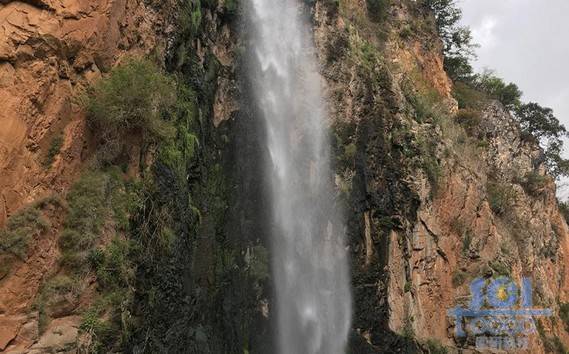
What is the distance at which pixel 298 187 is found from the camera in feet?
59.0

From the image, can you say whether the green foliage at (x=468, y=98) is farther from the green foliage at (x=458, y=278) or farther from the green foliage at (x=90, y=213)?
the green foliage at (x=90, y=213)

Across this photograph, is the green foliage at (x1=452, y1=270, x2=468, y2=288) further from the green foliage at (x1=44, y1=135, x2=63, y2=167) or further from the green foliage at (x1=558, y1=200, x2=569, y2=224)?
the green foliage at (x1=558, y1=200, x2=569, y2=224)

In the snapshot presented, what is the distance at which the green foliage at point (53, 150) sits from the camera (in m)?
8.87

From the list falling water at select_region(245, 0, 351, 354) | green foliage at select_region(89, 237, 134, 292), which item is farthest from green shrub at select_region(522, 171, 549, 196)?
green foliage at select_region(89, 237, 134, 292)

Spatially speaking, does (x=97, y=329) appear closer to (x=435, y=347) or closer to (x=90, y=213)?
(x=90, y=213)

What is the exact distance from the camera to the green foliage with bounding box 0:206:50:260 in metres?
7.81

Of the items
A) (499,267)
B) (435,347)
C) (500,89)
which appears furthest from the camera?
(500,89)

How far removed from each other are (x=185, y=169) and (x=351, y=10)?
47.3 ft

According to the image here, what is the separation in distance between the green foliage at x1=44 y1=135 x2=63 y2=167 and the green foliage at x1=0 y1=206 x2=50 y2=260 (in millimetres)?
919

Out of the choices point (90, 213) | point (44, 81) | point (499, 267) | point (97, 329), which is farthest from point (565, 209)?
point (44, 81)

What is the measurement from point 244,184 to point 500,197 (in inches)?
614

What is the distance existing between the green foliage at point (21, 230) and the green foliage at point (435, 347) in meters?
13.3

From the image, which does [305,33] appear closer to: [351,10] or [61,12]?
[351,10]

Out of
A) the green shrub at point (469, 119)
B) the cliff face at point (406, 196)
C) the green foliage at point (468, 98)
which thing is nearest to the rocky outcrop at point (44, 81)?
the cliff face at point (406, 196)
